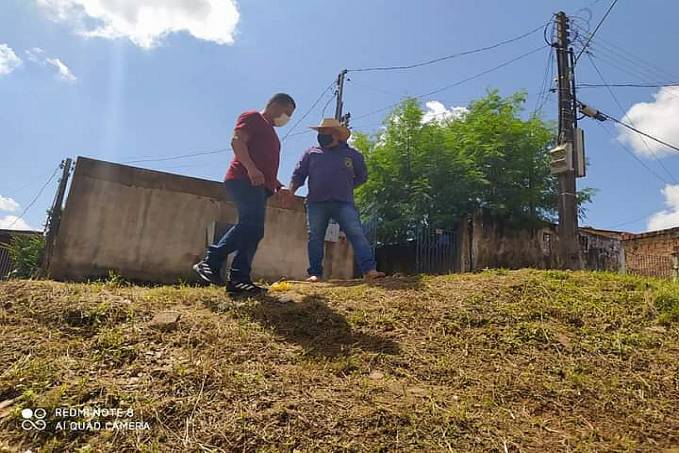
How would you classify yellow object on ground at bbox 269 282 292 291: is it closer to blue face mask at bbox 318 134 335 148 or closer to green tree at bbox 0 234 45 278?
blue face mask at bbox 318 134 335 148

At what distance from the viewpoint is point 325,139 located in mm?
4414

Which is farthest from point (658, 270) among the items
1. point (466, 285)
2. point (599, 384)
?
point (599, 384)

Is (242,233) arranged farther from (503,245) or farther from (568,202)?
(503,245)

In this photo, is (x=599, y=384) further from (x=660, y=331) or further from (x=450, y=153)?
(x=450, y=153)

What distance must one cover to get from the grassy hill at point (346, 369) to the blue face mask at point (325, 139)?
5.62 feet

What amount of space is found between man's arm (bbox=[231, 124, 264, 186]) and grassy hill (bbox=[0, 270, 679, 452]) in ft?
2.65

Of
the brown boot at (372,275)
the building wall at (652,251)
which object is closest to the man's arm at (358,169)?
the brown boot at (372,275)

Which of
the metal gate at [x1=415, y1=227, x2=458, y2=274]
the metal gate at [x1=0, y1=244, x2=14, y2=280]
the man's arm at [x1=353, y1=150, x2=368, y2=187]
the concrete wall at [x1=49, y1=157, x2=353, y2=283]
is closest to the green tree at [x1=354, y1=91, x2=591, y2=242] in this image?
the metal gate at [x1=415, y1=227, x2=458, y2=274]

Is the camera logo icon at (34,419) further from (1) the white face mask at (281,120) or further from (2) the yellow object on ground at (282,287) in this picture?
(1) the white face mask at (281,120)

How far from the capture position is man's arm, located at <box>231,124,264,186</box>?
10.3 feet

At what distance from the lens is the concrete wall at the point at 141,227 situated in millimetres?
6473

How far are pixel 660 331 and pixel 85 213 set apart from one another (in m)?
6.70

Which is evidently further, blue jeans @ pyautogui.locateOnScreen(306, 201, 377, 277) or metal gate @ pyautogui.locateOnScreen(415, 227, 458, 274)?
metal gate @ pyautogui.locateOnScreen(415, 227, 458, 274)

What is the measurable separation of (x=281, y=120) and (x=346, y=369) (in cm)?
208
